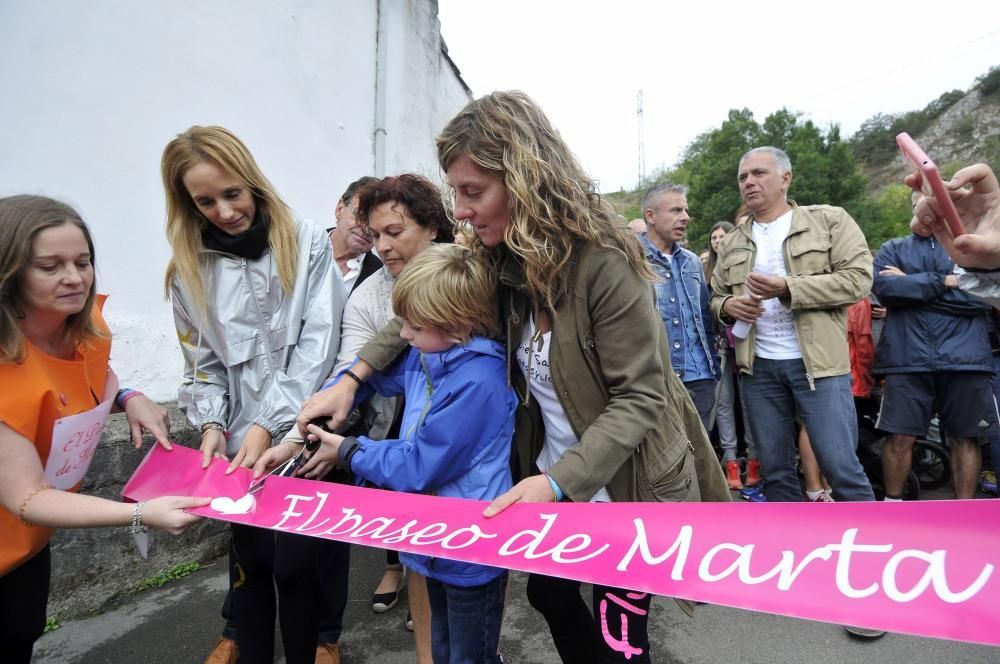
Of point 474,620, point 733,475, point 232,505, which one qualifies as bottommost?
point 733,475

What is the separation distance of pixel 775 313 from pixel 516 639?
79.9 inches

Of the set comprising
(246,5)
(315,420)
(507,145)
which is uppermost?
(246,5)

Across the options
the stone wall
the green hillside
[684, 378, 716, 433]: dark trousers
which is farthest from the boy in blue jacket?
the green hillside

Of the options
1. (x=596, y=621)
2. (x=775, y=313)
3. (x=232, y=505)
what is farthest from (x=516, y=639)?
(x=775, y=313)

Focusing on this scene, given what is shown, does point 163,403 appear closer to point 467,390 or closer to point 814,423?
point 467,390

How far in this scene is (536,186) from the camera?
4.66 feet

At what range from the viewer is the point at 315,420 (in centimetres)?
183

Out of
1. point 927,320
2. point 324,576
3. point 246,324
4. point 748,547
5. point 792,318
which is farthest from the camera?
point 927,320

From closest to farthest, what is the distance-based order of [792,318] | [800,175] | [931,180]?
[931,180]
[792,318]
[800,175]

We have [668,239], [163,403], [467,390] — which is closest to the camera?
[467,390]

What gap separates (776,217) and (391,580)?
2.82m

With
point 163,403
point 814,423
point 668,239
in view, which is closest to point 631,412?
point 814,423

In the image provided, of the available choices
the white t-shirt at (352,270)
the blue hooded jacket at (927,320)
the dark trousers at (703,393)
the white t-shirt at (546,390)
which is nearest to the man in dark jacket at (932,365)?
the blue hooded jacket at (927,320)

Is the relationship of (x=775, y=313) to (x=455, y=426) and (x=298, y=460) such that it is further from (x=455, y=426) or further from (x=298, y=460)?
(x=298, y=460)
